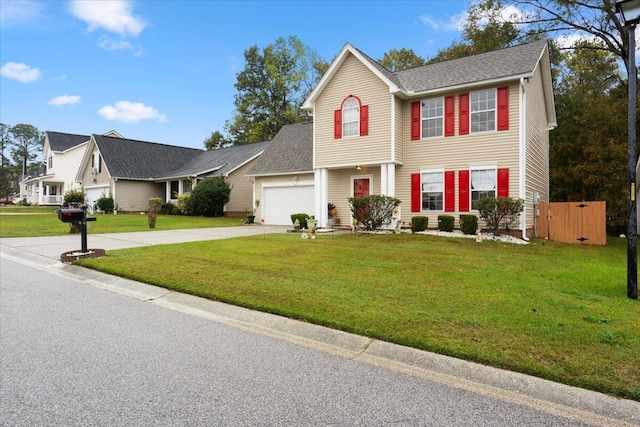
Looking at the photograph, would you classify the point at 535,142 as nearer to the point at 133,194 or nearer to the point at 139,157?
the point at 133,194

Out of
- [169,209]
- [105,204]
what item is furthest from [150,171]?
[169,209]

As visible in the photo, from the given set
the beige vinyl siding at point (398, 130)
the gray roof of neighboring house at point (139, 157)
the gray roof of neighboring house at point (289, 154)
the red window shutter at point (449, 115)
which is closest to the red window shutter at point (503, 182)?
the red window shutter at point (449, 115)

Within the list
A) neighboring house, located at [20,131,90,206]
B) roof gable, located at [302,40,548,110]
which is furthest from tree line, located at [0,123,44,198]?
roof gable, located at [302,40,548,110]

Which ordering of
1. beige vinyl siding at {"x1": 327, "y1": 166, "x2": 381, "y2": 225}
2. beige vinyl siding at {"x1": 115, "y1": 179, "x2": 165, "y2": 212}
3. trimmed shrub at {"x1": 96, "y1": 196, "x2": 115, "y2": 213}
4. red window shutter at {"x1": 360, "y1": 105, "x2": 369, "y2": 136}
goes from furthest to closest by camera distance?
beige vinyl siding at {"x1": 115, "y1": 179, "x2": 165, "y2": 212} → trimmed shrub at {"x1": 96, "y1": 196, "x2": 115, "y2": 213} → beige vinyl siding at {"x1": 327, "y1": 166, "x2": 381, "y2": 225} → red window shutter at {"x1": 360, "y1": 105, "x2": 369, "y2": 136}

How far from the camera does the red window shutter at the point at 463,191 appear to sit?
1396 centimetres

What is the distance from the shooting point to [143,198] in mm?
31297

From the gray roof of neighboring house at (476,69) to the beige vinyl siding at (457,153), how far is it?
1.76 feet

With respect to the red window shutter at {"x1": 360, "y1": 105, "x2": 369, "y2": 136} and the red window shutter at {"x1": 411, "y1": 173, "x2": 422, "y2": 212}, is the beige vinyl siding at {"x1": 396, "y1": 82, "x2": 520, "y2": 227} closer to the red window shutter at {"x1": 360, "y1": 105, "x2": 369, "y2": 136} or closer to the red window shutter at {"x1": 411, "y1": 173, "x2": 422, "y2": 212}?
the red window shutter at {"x1": 411, "y1": 173, "x2": 422, "y2": 212}

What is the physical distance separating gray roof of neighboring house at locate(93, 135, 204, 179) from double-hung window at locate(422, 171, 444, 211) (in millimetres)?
24460

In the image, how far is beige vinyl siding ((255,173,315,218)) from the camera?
1899 cm

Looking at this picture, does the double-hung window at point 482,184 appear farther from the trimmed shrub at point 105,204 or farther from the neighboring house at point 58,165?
the neighboring house at point 58,165

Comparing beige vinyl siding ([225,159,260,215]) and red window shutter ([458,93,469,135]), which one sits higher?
red window shutter ([458,93,469,135])

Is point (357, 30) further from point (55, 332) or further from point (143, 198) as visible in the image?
point (55, 332)

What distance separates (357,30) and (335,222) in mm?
17409
